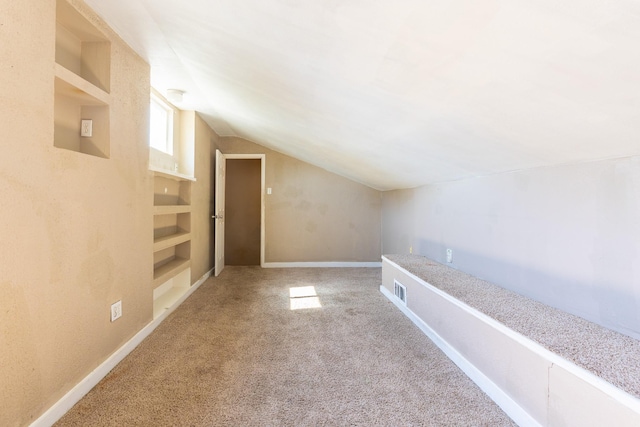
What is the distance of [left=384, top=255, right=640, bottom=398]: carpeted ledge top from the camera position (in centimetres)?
107

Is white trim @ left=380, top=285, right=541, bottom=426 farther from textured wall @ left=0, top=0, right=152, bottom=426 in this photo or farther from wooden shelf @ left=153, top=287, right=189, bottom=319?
wooden shelf @ left=153, top=287, right=189, bottom=319

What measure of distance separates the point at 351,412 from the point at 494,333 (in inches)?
34.6

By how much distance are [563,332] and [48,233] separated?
8.09 feet

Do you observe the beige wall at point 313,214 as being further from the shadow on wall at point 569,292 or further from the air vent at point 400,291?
the shadow on wall at point 569,292

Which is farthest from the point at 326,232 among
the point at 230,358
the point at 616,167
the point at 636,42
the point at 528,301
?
the point at 636,42

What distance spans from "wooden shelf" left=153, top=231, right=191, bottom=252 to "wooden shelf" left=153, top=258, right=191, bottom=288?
0.24 metres

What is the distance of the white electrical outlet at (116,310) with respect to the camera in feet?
6.41

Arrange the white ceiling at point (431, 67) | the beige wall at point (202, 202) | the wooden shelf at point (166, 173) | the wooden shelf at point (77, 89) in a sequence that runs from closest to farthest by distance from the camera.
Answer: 1. the white ceiling at point (431, 67)
2. the wooden shelf at point (77, 89)
3. the wooden shelf at point (166, 173)
4. the beige wall at point (202, 202)

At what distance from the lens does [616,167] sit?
4.49 feet

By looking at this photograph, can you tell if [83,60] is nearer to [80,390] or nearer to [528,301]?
[80,390]

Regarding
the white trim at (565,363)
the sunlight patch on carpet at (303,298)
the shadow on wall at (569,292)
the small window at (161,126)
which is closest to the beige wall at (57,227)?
the small window at (161,126)

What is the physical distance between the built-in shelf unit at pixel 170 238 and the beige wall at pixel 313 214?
176 cm

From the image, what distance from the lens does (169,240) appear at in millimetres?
2971

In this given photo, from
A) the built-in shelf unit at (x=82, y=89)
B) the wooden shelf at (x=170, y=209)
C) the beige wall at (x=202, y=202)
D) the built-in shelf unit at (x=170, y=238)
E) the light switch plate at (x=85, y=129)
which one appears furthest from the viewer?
the beige wall at (x=202, y=202)
